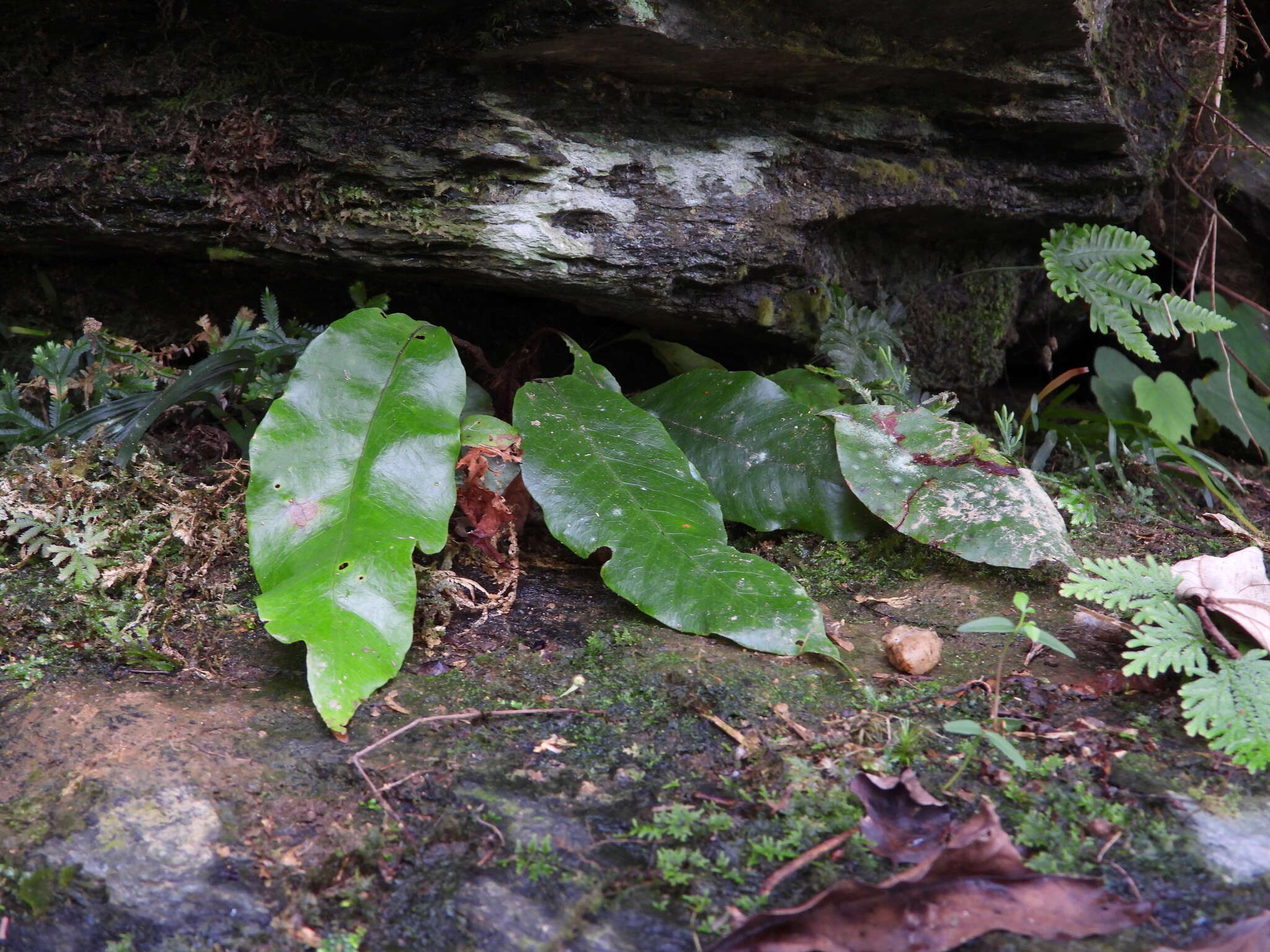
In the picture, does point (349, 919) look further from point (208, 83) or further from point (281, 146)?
point (208, 83)

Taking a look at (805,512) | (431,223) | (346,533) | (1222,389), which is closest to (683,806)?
(346,533)

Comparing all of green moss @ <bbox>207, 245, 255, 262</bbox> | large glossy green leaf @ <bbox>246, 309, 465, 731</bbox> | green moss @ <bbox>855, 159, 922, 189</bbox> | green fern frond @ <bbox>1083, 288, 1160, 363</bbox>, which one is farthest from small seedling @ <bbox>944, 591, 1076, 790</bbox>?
green moss @ <bbox>207, 245, 255, 262</bbox>

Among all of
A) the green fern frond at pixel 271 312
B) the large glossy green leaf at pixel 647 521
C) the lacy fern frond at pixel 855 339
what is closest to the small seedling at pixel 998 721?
the large glossy green leaf at pixel 647 521

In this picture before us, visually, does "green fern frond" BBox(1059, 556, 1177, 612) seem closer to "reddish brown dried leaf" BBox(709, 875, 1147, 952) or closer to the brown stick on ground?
"reddish brown dried leaf" BBox(709, 875, 1147, 952)

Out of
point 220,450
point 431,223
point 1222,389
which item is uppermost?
point 431,223

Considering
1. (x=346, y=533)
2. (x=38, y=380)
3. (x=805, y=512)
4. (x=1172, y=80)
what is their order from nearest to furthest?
(x=346, y=533), (x=805, y=512), (x=38, y=380), (x=1172, y=80)

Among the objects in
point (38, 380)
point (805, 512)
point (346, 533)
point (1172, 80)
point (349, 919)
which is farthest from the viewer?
point (1172, 80)

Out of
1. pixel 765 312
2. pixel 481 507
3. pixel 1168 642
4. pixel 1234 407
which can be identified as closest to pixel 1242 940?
pixel 1168 642
